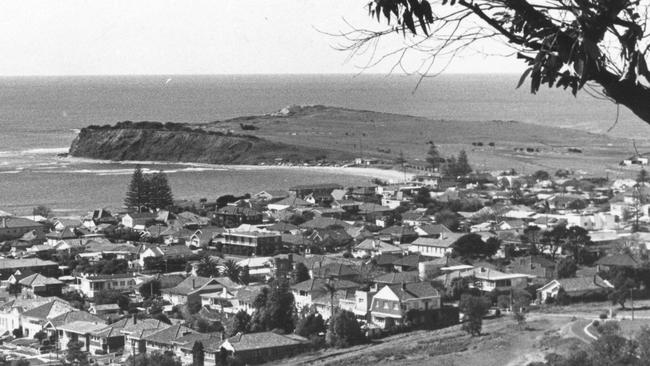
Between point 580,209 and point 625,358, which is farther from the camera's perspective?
point 580,209

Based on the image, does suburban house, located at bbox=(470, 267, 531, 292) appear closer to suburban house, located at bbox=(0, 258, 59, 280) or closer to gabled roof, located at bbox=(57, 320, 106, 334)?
gabled roof, located at bbox=(57, 320, 106, 334)

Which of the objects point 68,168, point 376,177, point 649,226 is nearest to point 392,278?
point 649,226

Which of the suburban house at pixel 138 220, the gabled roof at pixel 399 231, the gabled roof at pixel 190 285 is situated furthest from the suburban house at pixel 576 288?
the suburban house at pixel 138 220

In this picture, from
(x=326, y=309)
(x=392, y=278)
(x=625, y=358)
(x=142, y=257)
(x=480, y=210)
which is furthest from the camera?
(x=480, y=210)

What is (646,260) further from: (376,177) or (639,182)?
(376,177)

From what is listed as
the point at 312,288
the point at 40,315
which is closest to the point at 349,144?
the point at 312,288

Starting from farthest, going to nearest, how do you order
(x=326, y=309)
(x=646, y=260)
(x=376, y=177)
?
(x=376, y=177)
(x=646, y=260)
(x=326, y=309)

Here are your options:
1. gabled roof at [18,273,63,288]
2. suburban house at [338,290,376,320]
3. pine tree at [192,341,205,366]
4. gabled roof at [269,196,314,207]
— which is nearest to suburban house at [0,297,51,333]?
gabled roof at [18,273,63,288]
